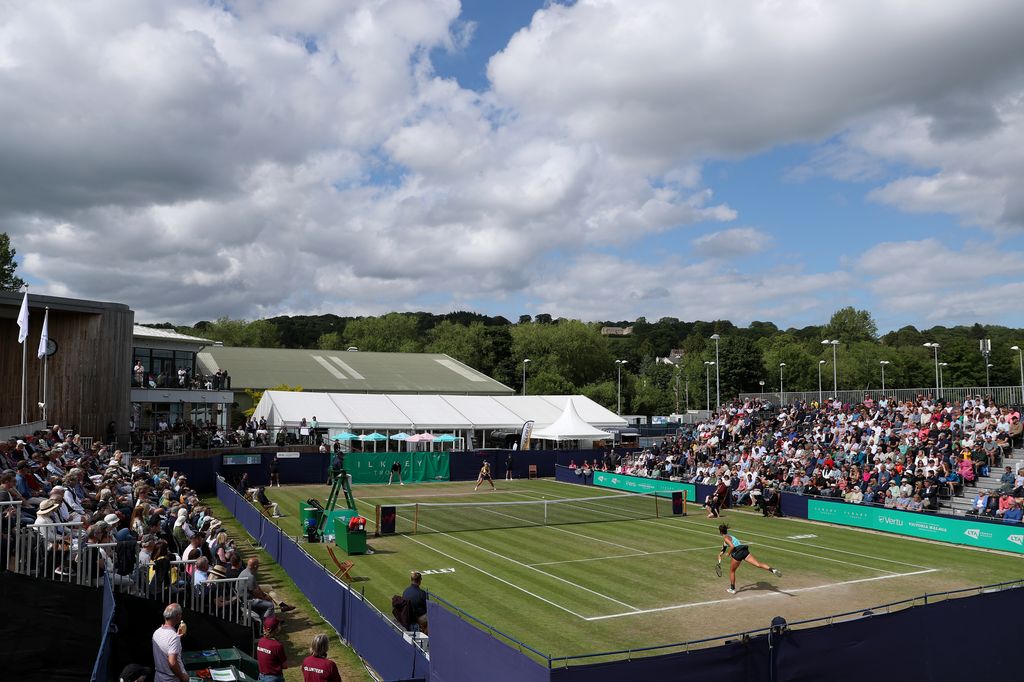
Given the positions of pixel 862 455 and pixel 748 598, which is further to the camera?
pixel 862 455

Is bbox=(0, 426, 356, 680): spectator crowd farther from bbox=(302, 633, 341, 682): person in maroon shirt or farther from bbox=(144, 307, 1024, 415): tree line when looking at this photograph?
bbox=(144, 307, 1024, 415): tree line

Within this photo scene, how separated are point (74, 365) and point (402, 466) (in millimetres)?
19226

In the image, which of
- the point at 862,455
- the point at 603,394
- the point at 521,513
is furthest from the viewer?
the point at 603,394

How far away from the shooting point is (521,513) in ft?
112

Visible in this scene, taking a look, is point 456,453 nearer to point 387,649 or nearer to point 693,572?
point 693,572

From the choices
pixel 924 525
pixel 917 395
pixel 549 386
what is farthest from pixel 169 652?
pixel 549 386

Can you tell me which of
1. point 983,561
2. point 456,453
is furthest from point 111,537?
point 456,453

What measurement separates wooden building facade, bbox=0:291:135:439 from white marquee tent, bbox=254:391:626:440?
12665mm

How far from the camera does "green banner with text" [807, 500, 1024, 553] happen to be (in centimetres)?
2531

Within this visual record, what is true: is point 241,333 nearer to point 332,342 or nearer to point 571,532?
point 332,342

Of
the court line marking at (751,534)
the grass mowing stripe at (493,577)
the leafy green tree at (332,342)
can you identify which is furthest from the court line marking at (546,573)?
the leafy green tree at (332,342)

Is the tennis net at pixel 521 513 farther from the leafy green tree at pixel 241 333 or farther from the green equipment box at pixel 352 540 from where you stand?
the leafy green tree at pixel 241 333

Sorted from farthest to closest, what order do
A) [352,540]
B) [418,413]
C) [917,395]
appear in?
1. [418,413]
2. [917,395]
3. [352,540]

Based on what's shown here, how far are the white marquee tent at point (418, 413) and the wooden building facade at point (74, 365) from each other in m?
12.7
